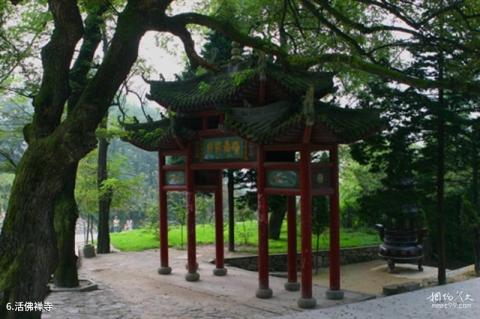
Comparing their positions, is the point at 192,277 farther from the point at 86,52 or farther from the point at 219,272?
the point at 86,52

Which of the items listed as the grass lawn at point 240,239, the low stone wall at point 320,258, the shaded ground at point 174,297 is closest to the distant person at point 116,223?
the grass lawn at point 240,239

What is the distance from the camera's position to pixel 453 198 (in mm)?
21156

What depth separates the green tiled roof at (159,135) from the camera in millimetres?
13023

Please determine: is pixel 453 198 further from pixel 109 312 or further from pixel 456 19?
pixel 109 312

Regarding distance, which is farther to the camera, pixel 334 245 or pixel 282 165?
pixel 334 245

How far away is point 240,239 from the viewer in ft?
75.8

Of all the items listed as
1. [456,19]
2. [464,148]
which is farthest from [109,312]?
[464,148]

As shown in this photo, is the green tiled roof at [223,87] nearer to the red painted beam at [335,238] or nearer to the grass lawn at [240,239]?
the red painted beam at [335,238]

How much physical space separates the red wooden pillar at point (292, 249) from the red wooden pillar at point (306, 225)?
69.6 inches

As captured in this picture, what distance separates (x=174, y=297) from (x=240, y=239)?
38.3ft

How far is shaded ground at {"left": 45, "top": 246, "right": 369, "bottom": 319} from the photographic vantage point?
9992mm

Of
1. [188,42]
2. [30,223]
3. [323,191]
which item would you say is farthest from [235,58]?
[30,223]

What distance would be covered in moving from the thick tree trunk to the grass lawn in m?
13.9

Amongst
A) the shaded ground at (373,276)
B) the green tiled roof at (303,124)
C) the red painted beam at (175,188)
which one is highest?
the green tiled roof at (303,124)
